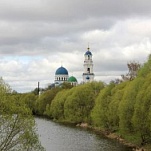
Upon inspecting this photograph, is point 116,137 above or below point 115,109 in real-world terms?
below

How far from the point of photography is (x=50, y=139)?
64.7 m

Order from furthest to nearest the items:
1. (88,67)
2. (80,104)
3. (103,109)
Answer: (88,67) → (80,104) → (103,109)

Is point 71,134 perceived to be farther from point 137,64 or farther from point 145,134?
point 137,64

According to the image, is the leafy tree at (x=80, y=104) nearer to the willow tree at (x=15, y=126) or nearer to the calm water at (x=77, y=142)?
the calm water at (x=77, y=142)

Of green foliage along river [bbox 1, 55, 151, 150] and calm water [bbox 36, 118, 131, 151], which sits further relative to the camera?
calm water [bbox 36, 118, 131, 151]

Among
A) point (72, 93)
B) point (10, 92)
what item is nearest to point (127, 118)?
point (10, 92)

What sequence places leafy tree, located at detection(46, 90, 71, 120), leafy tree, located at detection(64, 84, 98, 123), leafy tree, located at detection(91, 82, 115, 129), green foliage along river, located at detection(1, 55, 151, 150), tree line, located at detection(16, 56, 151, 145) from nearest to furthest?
green foliage along river, located at detection(1, 55, 151, 150) → tree line, located at detection(16, 56, 151, 145) → leafy tree, located at detection(91, 82, 115, 129) → leafy tree, located at detection(64, 84, 98, 123) → leafy tree, located at detection(46, 90, 71, 120)

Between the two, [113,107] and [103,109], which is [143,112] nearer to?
[113,107]

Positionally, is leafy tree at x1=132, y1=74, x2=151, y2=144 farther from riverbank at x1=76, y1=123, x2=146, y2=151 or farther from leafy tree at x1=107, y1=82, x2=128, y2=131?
leafy tree at x1=107, y1=82, x2=128, y2=131

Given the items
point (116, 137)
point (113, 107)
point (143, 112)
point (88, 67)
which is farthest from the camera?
point (88, 67)

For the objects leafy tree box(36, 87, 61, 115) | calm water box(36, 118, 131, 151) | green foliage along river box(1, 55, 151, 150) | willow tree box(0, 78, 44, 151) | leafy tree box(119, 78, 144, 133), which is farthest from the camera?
leafy tree box(36, 87, 61, 115)

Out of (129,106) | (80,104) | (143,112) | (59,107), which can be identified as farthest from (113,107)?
(59,107)

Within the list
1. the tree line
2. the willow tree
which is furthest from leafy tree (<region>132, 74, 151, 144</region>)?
the willow tree

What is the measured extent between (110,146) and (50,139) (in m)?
12.9
